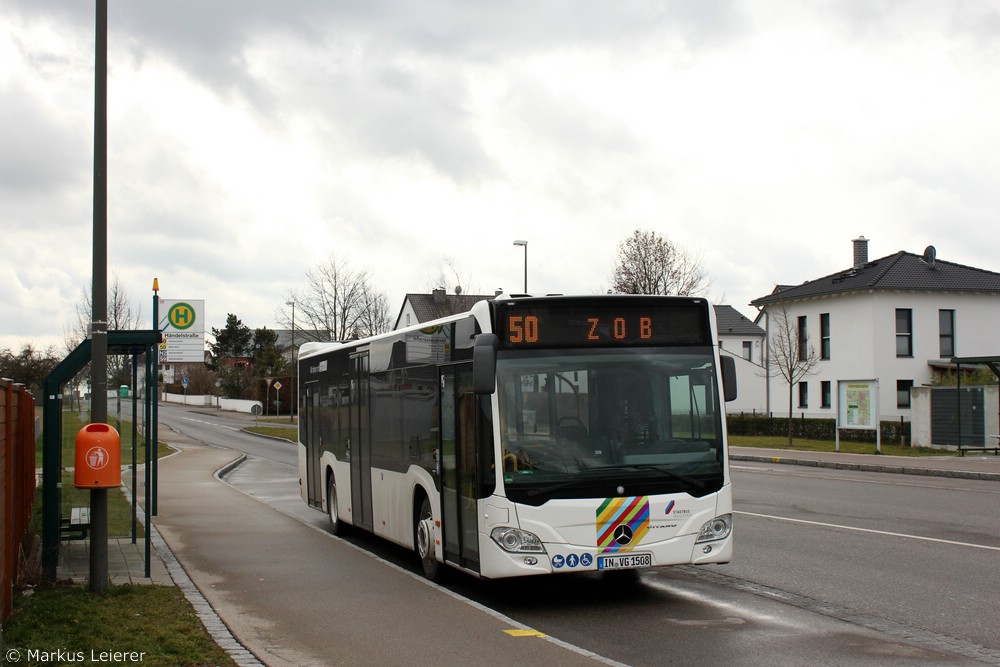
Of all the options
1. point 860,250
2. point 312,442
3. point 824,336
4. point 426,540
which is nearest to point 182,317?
point 312,442

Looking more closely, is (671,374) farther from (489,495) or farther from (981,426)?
(981,426)

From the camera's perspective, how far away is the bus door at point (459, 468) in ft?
30.7

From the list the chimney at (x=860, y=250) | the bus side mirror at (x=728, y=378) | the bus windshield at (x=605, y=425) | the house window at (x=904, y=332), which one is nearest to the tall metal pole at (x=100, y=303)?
the bus windshield at (x=605, y=425)

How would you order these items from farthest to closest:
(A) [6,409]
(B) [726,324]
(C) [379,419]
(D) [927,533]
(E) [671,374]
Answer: (B) [726,324] < (D) [927,533] < (C) [379,419] < (E) [671,374] < (A) [6,409]

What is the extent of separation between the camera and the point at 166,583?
10.3 m

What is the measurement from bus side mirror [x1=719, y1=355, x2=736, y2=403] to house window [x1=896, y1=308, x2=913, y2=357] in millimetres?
38062

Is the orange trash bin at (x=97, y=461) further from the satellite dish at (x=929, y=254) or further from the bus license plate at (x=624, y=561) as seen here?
the satellite dish at (x=929, y=254)

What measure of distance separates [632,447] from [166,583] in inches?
186

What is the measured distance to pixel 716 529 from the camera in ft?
30.5

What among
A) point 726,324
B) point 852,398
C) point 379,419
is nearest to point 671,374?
point 379,419

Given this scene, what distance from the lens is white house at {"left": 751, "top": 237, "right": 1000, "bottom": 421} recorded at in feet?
147

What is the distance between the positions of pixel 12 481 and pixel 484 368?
4117 millimetres

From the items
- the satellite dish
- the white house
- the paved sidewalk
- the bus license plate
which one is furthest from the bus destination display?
the satellite dish

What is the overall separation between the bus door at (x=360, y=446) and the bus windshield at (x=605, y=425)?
14.6 feet
